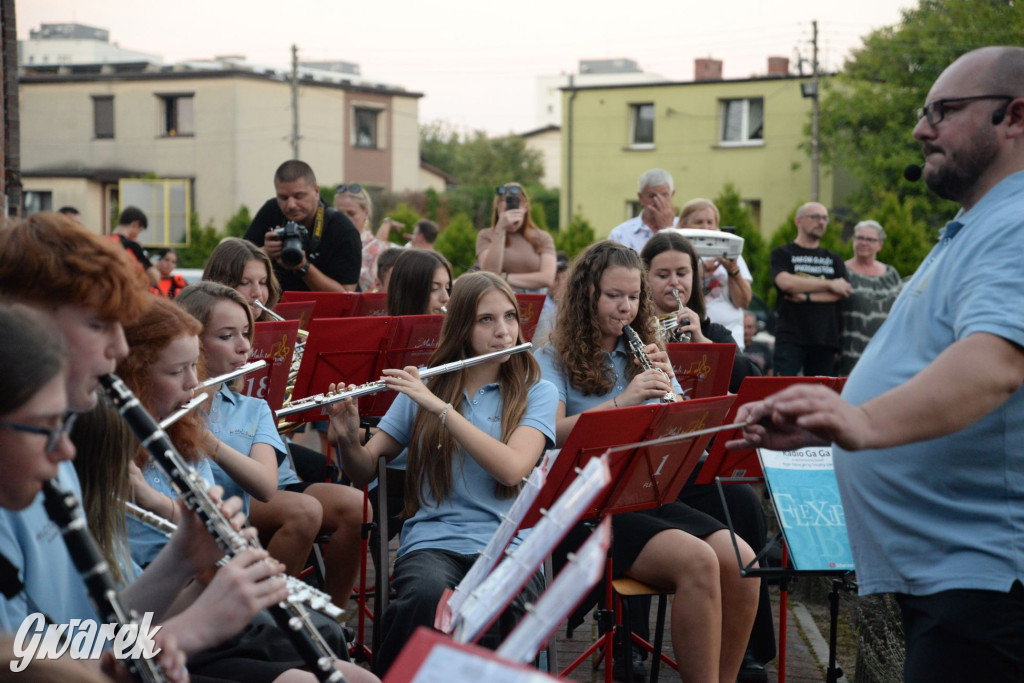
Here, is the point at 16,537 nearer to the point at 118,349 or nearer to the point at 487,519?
the point at 118,349

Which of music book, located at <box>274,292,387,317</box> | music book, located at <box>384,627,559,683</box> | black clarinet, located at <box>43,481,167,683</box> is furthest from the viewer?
music book, located at <box>274,292,387,317</box>

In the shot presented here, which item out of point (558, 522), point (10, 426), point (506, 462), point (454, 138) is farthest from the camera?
point (454, 138)

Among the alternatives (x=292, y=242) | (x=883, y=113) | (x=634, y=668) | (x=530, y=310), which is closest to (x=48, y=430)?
(x=634, y=668)

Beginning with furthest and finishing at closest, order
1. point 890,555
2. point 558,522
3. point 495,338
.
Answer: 1. point 495,338
2. point 890,555
3. point 558,522

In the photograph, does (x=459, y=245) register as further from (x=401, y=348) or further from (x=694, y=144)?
(x=401, y=348)

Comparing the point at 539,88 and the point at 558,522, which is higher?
the point at 539,88

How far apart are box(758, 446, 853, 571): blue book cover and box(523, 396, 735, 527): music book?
9.4 inches

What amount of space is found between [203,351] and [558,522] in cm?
233

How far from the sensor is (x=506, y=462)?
10.9 ft

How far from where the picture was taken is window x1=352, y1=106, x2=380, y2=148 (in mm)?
36969

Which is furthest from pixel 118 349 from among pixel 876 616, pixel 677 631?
pixel 876 616

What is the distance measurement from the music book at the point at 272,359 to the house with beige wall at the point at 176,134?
92.7 ft

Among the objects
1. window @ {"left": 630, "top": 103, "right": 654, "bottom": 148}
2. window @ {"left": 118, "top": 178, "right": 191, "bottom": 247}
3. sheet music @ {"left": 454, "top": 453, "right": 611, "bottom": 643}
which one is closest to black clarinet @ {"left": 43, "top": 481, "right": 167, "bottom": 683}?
sheet music @ {"left": 454, "top": 453, "right": 611, "bottom": 643}

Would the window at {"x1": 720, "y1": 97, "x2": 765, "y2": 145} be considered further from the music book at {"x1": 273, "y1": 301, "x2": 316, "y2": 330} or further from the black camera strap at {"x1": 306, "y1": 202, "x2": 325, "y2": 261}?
the music book at {"x1": 273, "y1": 301, "x2": 316, "y2": 330}
